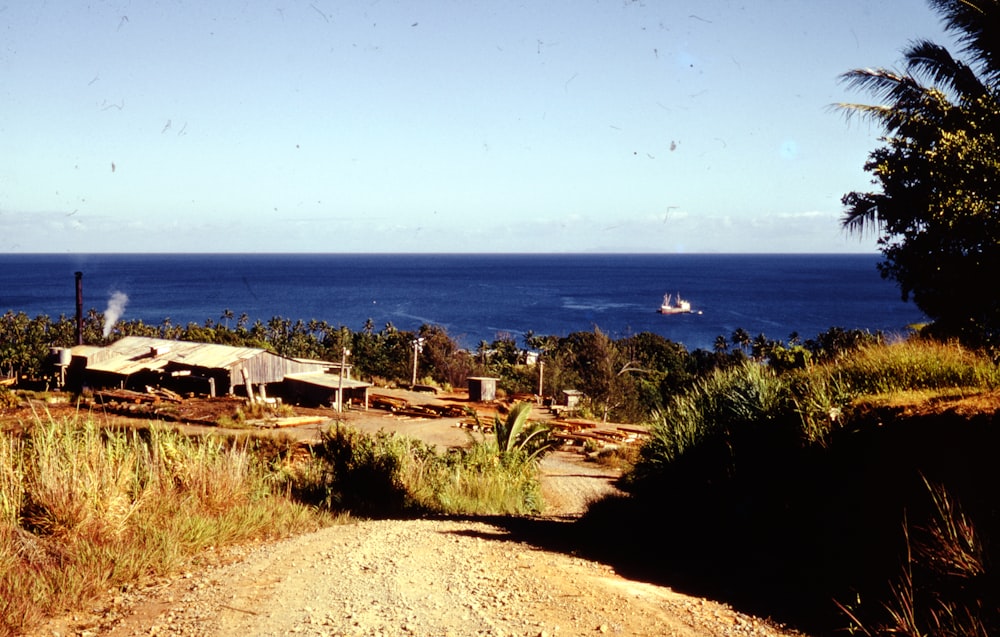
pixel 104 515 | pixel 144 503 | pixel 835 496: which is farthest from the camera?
pixel 835 496

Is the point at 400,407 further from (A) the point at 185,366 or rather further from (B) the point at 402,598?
(B) the point at 402,598

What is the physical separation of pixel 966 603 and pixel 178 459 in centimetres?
743

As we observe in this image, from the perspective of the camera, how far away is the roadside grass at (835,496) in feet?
17.7

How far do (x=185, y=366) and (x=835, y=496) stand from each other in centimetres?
2739

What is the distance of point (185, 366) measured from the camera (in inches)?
1154

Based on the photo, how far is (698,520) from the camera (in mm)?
8688

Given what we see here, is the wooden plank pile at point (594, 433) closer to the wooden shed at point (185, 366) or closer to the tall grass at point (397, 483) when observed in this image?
the tall grass at point (397, 483)

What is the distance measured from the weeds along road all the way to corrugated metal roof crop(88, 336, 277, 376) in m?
23.3

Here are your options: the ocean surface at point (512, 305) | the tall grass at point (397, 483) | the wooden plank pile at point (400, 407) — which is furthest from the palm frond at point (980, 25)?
the ocean surface at point (512, 305)

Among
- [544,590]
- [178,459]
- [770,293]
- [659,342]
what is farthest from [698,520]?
[770,293]

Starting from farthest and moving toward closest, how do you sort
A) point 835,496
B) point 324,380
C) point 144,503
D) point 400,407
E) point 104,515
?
point 324,380 < point 400,407 < point 835,496 < point 144,503 < point 104,515

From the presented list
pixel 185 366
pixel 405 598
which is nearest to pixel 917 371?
pixel 405 598

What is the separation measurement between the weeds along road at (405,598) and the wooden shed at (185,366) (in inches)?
893

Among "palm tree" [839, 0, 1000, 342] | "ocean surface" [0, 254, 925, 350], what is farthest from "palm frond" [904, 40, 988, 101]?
"ocean surface" [0, 254, 925, 350]
